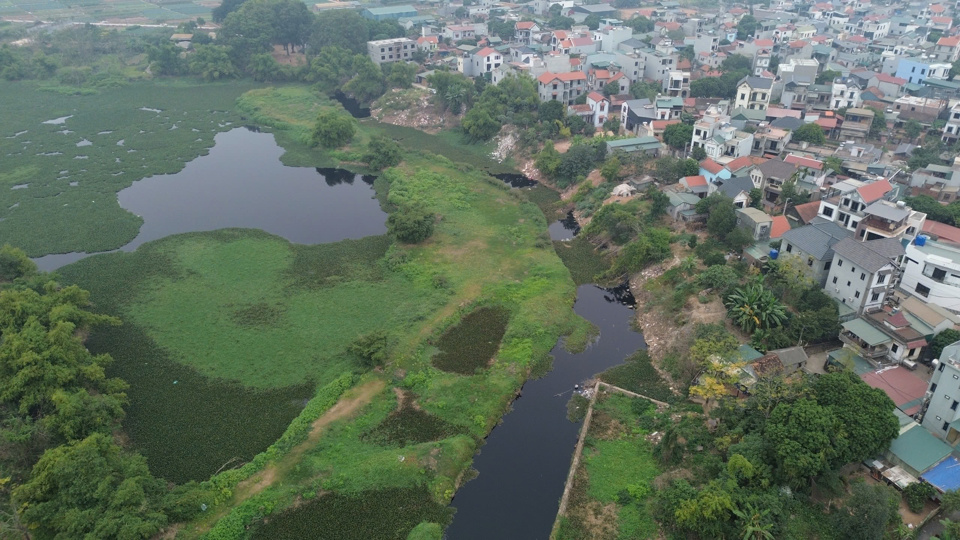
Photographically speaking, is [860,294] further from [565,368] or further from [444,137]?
[444,137]

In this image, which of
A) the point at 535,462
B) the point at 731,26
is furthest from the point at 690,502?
the point at 731,26

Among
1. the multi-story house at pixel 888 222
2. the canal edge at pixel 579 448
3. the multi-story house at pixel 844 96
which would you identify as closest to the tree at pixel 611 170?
the multi-story house at pixel 888 222

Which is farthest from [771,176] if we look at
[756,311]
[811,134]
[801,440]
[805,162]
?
[801,440]

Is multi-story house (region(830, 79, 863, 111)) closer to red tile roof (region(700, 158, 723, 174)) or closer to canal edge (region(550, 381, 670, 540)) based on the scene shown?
red tile roof (region(700, 158, 723, 174))

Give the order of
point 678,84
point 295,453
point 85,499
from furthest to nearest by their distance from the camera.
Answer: point 678,84 < point 295,453 < point 85,499

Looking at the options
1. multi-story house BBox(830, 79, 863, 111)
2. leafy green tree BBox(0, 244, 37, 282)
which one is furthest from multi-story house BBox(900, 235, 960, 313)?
leafy green tree BBox(0, 244, 37, 282)

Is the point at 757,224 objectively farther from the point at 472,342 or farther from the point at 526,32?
the point at 526,32
